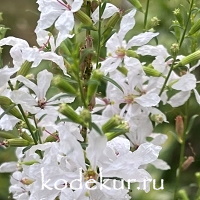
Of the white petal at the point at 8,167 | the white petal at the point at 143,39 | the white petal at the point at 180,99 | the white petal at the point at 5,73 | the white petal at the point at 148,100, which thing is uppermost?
the white petal at the point at 143,39

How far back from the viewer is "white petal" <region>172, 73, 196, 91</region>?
24.3 inches

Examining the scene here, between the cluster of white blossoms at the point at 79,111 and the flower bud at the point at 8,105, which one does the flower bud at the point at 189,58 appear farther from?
the flower bud at the point at 8,105

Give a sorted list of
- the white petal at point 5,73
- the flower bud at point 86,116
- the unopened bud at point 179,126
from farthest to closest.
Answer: the unopened bud at point 179,126 → the white petal at point 5,73 → the flower bud at point 86,116

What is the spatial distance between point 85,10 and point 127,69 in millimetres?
94

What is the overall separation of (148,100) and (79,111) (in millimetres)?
109

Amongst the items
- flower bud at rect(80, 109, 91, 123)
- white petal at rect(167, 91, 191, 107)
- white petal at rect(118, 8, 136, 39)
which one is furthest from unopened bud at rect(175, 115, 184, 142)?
flower bud at rect(80, 109, 91, 123)

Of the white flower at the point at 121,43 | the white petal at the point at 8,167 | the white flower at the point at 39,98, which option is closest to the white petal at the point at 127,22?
the white flower at the point at 121,43

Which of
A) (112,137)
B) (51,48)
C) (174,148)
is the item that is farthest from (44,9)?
(174,148)

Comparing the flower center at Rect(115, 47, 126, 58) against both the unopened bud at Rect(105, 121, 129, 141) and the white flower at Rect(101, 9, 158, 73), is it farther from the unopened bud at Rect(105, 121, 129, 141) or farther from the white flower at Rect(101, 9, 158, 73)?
the unopened bud at Rect(105, 121, 129, 141)

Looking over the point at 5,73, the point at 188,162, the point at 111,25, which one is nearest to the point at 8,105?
the point at 5,73

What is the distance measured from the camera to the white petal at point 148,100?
578 mm

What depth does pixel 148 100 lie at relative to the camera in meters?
0.59

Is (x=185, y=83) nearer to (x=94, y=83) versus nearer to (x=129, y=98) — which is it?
(x=129, y=98)

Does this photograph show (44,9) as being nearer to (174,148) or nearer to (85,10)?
(85,10)
